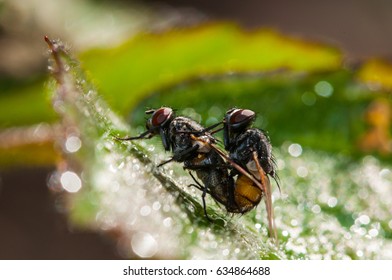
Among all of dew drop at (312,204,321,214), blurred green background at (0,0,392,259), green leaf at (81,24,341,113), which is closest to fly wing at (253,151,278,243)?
blurred green background at (0,0,392,259)

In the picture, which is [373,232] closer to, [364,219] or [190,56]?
[364,219]

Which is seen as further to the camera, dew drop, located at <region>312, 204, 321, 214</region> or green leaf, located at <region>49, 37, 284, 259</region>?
dew drop, located at <region>312, 204, 321, 214</region>

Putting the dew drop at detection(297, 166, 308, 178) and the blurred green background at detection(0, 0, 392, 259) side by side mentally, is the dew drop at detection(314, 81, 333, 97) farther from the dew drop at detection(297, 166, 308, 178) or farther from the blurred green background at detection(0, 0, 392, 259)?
the dew drop at detection(297, 166, 308, 178)

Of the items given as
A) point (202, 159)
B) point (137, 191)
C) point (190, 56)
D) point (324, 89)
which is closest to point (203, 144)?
point (202, 159)
